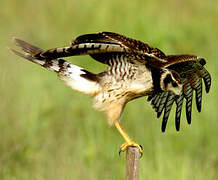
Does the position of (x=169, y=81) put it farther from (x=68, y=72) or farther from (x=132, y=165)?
(x=132, y=165)

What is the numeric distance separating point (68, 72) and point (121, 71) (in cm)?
49

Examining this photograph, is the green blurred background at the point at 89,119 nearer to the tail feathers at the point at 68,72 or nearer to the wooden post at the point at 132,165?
the tail feathers at the point at 68,72

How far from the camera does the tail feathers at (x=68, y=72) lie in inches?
207

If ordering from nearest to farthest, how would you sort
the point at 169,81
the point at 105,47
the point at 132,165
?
the point at 132,165
the point at 105,47
the point at 169,81

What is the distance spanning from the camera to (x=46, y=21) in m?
9.77

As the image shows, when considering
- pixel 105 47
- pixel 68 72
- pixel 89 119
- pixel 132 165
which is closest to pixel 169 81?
pixel 105 47

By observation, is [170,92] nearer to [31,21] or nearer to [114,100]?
[114,100]

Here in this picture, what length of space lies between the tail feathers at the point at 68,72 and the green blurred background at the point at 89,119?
0.57 metres

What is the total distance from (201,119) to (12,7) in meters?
4.28

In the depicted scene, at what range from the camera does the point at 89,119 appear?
7.12m

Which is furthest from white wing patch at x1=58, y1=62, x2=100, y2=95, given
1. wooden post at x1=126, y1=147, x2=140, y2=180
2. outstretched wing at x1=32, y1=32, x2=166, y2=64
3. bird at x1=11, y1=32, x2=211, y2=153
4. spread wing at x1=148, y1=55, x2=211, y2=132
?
wooden post at x1=126, y1=147, x2=140, y2=180

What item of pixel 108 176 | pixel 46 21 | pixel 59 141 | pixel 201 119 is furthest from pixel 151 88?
pixel 46 21

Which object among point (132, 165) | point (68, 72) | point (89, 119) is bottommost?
point (132, 165)

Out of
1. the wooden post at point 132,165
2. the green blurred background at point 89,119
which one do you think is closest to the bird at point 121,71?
the wooden post at point 132,165
